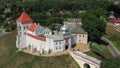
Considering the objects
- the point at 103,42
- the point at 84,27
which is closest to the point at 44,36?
the point at 84,27

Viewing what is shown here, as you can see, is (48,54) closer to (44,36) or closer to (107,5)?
(44,36)

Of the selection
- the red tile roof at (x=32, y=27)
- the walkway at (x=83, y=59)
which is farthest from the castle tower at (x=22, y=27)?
the walkway at (x=83, y=59)

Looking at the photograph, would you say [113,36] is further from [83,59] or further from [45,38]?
[83,59]

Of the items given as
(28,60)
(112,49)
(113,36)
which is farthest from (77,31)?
(113,36)

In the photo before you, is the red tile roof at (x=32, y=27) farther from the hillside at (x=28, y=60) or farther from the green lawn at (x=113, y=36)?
the green lawn at (x=113, y=36)

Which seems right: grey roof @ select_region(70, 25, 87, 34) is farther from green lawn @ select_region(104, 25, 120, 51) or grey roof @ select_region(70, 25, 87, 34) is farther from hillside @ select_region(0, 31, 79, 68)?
green lawn @ select_region(104, 25, 120, 51)

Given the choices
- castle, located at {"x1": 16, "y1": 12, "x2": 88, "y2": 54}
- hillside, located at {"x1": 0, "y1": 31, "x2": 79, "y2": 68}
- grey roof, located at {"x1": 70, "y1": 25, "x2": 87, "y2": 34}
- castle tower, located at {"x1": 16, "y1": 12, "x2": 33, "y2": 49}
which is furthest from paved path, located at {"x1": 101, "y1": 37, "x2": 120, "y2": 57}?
castle tower, located at {"x1": 16, "y1": 12, "x2": 33, "y2": 49}
